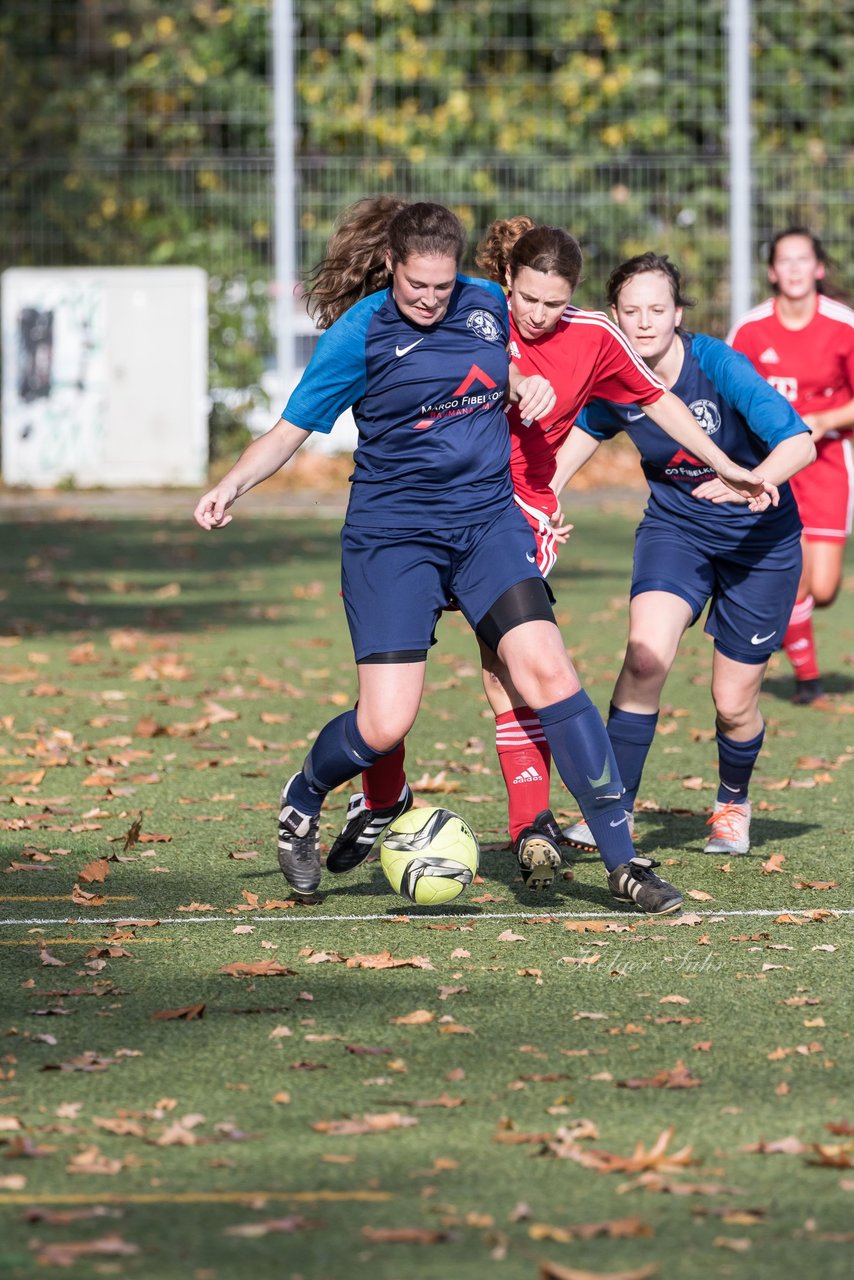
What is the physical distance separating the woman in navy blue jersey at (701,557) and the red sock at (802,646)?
3.38m

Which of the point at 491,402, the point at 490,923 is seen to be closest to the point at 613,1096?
the point at 490,923

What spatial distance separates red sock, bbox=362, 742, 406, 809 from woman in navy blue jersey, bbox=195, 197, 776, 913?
0.95 feet

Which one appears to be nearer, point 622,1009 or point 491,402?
point 622,1009

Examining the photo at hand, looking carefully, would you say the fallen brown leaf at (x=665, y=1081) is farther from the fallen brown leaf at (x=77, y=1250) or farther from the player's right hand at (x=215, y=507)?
the player's right hand at (x=215, y=507)

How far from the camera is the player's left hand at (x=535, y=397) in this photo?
5.89m

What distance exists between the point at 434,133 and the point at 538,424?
21.7 m

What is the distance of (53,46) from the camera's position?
31016 mm

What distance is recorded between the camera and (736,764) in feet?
23.1

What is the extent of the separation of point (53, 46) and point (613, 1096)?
29.0 meters

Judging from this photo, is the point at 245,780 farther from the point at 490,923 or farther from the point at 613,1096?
the point at 613,1096

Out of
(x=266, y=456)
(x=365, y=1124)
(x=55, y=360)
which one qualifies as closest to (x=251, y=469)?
(x=266, y=456)

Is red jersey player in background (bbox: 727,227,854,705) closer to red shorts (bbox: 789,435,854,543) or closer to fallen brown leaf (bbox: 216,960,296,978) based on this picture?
red shorts (bbox: 789,435,854,543)

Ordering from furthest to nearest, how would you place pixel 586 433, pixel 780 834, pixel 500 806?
pixel 500 806, pixel 780 834, pixel 586 433

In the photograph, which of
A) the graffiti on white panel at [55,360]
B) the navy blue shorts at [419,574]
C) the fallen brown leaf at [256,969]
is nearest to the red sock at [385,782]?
the navy blue shorts at [419,574]
